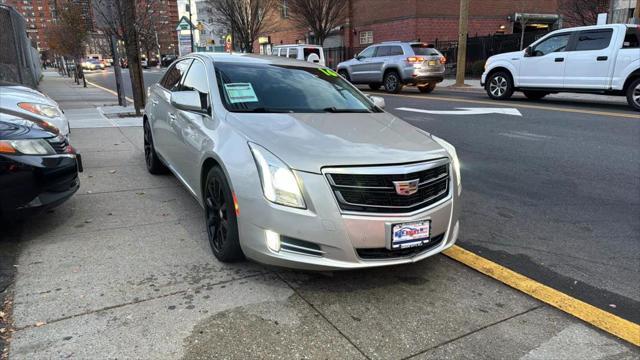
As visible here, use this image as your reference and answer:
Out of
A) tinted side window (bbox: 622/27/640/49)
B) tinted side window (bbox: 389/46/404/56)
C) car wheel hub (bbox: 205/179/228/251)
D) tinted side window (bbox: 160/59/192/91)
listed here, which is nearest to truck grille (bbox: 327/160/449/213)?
car wheel hub (bbox: 205/179/228/251)

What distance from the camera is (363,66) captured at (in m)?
18.6

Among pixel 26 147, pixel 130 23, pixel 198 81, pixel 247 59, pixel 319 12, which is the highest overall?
pixel 319 12

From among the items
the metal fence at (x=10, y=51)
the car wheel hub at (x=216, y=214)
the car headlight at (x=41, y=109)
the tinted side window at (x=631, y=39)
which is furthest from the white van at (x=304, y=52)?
the car wheel hub at (x=216, y=214)

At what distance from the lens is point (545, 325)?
2898mm

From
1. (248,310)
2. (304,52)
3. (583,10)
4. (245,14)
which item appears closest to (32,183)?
(248,310)

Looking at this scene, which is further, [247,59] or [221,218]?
[247,59]

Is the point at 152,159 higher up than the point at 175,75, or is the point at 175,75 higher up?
the point at 175,75

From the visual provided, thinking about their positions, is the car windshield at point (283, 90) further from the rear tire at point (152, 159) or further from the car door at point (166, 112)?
the rear tire at point (152, 159)

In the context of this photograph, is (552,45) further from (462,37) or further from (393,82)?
(462,37)

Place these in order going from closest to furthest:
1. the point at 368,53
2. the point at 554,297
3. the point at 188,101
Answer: the point at 554,297, the point at 188,101, the point at 368,53

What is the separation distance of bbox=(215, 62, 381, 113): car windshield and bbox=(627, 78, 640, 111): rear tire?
31.0 feet

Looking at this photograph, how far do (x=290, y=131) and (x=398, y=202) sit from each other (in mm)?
936

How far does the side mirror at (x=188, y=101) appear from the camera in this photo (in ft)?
12.9

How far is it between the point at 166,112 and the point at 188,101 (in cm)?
116
